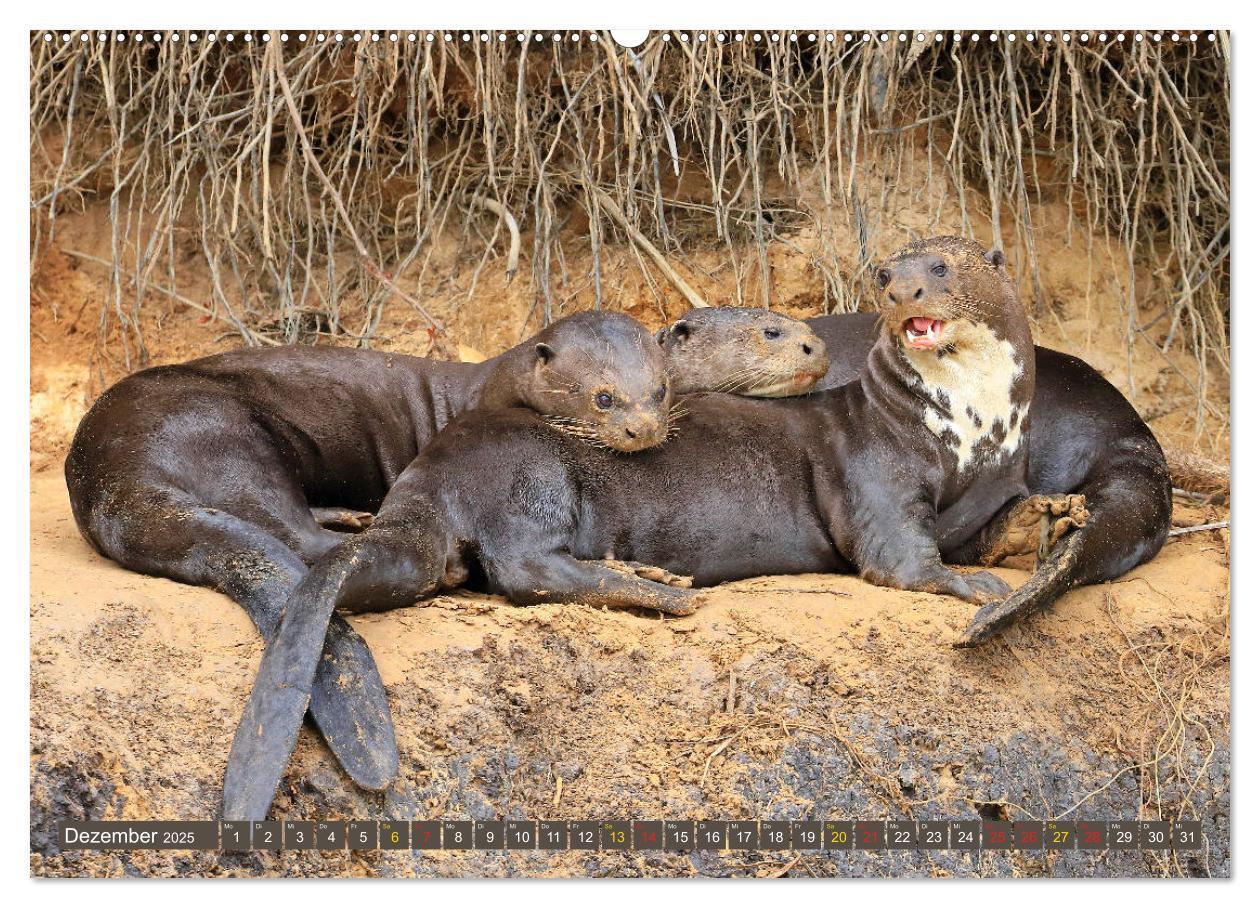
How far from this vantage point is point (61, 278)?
5.32 m

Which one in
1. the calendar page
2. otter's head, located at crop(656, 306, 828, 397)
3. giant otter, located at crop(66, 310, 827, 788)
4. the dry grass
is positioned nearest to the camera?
the calendar page

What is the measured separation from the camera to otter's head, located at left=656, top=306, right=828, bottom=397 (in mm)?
4414

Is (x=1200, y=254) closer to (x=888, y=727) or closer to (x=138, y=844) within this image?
(x=888, y=727)

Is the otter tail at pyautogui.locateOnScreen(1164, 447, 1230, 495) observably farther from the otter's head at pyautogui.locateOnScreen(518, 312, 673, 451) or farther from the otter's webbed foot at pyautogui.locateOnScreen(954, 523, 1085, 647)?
the otter's head at pyautogui.locateOnScreen(518, 312, 673, 451)

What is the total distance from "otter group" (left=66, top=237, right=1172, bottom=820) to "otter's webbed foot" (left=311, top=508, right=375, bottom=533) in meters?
0.01

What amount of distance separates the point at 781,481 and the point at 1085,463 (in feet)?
2.95

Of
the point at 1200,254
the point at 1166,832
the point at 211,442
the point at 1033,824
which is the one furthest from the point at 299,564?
the point at 1200,254

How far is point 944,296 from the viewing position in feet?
12.8

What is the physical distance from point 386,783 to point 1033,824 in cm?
119

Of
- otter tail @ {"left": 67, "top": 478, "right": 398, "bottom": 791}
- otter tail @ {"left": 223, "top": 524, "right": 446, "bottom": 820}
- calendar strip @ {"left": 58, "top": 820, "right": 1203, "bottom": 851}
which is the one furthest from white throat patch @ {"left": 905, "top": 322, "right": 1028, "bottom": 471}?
otter tail @ {"left": 67, "top": 478, "right": 398, "bottom": 791}

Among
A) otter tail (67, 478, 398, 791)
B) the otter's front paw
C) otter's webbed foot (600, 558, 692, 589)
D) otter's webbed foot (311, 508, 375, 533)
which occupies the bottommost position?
otter's webbed foot (311, 508, 375, 533)

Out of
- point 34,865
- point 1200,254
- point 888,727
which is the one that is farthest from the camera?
point 1200,254

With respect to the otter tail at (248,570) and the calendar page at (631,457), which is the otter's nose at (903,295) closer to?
the calendar page at (631,457)

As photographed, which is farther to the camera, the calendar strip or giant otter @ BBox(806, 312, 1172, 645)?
giant otter @ BBox(806, 312, 1172, 645)
